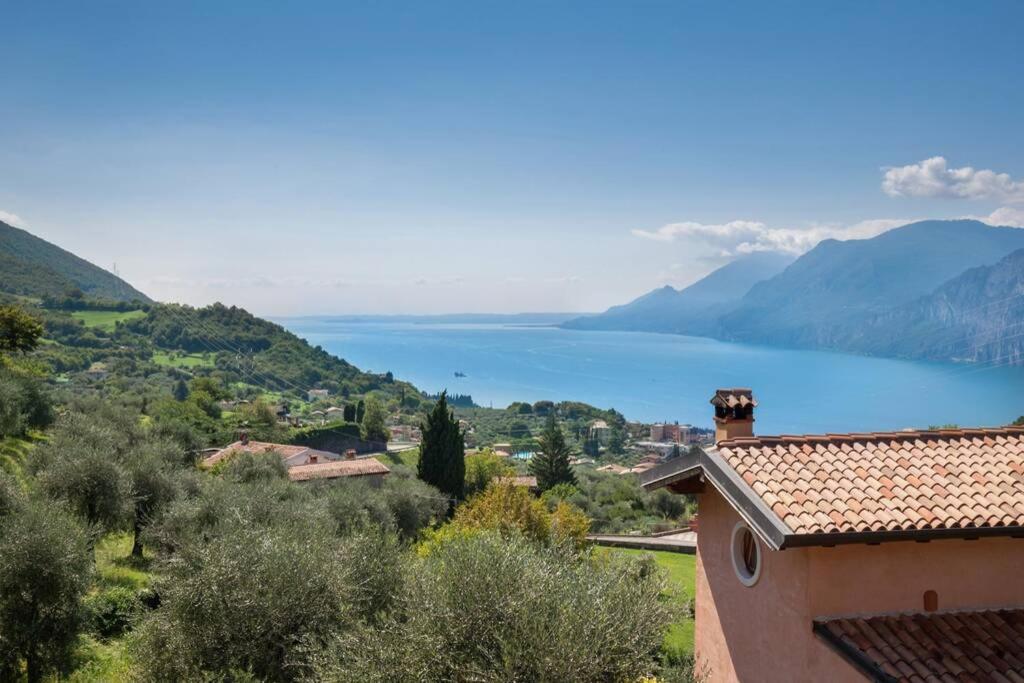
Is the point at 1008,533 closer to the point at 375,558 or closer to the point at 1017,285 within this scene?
the point at 375,558

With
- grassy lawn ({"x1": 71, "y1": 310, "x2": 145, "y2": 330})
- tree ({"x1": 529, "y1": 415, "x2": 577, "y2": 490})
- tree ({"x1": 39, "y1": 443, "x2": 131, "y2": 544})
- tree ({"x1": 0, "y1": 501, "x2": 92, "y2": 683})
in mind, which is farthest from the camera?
grassy lawn ({"x1": 71, "y1": 310, "x2": 145, "y2": 330})

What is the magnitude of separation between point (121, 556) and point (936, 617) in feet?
92.7

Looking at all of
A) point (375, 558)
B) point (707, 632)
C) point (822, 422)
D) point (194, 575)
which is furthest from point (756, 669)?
point (822, 422)

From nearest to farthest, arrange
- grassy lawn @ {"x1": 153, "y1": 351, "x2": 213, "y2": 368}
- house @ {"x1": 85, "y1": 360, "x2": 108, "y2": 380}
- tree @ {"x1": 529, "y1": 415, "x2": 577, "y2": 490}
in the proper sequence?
1. tree @ {"x1": 529, "y1": 415, "x2": 577, "y2": 490}
2. house @ {"x1": 85, "y1": 360, "x2": 108, "y2": 380}
3. grassy lawn @ {"x1": 153, "y1": 351, "x2": 213, "y2": 368}

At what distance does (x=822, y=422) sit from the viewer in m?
135

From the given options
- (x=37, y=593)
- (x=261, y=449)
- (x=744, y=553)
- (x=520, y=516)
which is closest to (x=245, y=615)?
(x=37, y=593)

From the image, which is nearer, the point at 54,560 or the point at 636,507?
the point at 54,560

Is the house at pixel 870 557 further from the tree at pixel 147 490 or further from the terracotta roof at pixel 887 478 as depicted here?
the tree at pixel 147 490

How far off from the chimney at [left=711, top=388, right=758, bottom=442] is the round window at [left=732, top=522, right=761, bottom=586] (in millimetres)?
1331

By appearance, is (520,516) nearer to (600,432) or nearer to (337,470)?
(337,470)

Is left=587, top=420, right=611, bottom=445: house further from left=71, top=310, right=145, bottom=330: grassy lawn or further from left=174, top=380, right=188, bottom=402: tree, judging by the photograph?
left=71, top=310, right=145, bottom=330: grassy lawn

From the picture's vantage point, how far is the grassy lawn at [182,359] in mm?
134750

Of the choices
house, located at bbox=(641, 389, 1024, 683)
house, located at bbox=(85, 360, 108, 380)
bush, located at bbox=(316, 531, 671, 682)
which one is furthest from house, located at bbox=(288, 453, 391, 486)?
house, located at bbox=(85, 360, 108, 380)

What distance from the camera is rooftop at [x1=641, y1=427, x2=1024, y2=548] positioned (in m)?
6.60
